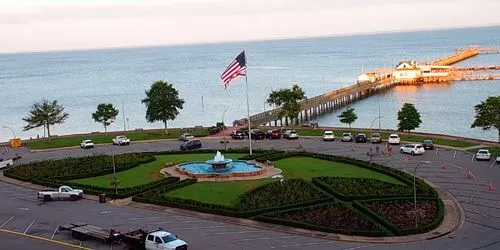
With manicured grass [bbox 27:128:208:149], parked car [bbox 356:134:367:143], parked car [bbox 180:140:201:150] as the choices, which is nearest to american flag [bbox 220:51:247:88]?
parked car [bbox 180:140:201:150]

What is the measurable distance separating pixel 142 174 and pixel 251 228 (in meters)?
23.4

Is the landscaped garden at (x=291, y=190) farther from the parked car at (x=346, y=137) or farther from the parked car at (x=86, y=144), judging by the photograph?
the parked car at (x=346, y=137)

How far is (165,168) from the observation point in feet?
221

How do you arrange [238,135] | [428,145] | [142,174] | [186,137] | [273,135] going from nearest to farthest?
[142,174] → [428,145] → [273,135] → [238,135] → [186,137]

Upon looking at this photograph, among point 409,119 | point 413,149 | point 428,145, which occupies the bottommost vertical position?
point 413,149

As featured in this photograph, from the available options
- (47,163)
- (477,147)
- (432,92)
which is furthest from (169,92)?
(432,92)

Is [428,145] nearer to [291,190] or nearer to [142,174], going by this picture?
[291,190]

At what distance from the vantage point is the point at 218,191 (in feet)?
183

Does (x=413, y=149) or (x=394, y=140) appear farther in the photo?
(x=394, y=140)

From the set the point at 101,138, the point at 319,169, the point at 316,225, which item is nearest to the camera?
the point at 316,225

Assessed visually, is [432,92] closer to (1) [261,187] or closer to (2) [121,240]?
(1) [261,187]

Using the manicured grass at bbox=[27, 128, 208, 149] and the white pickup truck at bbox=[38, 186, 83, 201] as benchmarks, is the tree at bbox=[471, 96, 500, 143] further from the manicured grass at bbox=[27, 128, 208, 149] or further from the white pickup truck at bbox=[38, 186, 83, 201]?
the white pickup truck at bbox=[38, 186, 83, 201]

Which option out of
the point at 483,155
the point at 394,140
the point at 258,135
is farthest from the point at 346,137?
the point at 483,155

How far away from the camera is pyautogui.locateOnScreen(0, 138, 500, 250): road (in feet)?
133
